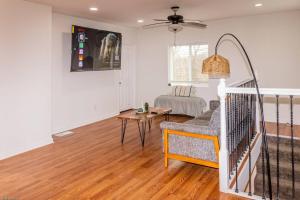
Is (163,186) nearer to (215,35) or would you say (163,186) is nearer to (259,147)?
(259,147)

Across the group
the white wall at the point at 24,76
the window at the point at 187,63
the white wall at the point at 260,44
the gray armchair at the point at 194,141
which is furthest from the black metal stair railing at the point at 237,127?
the white wall at the point at 24,76

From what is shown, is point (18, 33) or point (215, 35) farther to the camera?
point (215, 35)

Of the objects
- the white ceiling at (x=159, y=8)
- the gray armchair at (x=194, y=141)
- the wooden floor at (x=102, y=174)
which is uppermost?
the white ceiling at (x=159, y=8)

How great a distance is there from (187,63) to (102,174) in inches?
199

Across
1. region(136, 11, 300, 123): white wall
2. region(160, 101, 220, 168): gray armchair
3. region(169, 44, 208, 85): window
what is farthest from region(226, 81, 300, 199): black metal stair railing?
region(169, 44, 208, 85): window

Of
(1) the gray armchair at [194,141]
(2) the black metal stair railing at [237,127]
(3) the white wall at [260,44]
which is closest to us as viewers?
(2) the black metal stair railing at [237,127]

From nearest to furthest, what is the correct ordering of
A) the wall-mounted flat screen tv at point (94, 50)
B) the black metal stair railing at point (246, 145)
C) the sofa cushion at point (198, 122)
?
the black metal stair railing at point (246, 145)
the sofa cushion at point (198, 122)
the wall-mounted flat screen tv at point (94, 50)

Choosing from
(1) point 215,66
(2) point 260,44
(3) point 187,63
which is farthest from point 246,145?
(3) point 187,63

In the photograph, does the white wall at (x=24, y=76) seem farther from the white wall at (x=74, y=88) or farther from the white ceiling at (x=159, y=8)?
the white wall at (x=74, y=88)

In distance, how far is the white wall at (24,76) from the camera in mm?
4109

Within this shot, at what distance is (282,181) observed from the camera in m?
3.95

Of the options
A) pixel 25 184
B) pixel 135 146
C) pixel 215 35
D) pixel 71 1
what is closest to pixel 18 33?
pixel 71 1

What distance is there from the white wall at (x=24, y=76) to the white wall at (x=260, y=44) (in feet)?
13.4

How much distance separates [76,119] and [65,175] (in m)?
2.89
